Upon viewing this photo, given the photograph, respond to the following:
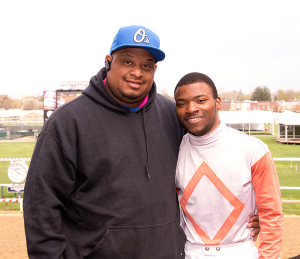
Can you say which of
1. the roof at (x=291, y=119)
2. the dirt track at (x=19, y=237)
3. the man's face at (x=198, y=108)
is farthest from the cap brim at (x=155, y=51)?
the roof at (x=291, y=119)

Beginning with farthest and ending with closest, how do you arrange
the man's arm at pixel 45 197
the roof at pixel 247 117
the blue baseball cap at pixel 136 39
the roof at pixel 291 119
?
the roof at pixel 247 117 → the roof at pixel 291 119 → the blue baseball cap at pixel 136 39 → the man's arm at pixel 45 197

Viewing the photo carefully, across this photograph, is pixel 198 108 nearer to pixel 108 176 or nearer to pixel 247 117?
pixel 108 176

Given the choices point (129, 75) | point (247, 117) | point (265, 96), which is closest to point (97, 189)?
point (129, 75)

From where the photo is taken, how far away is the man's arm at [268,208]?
203 cm

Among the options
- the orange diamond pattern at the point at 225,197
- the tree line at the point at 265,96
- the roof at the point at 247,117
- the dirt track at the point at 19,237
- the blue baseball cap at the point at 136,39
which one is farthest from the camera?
the tree line at the point at 265,96

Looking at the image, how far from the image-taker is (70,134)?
191 cm

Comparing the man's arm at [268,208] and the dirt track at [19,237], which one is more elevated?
the man's arm at [268,208]

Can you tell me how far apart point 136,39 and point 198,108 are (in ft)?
2.09

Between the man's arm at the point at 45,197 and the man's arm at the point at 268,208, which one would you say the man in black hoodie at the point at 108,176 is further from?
the man's arm at the point at 268,208

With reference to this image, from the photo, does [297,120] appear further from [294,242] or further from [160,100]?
[160,100]

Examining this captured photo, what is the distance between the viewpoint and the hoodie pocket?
193 centimetres

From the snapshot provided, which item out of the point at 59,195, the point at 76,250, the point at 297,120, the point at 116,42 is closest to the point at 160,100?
the point at 116,42

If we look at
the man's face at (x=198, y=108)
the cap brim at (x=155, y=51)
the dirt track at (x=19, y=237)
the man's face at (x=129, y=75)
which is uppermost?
the cap brim at (x=155, y=51)

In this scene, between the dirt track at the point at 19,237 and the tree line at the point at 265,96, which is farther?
the tree line at the point at 265,96
